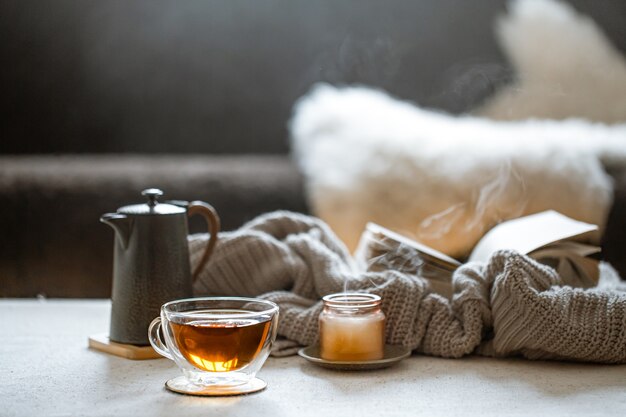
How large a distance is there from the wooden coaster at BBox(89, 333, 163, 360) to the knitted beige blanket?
0.17 meters

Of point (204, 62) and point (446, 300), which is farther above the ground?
point (204, 62)

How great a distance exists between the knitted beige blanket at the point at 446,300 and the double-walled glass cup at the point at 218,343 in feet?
0.59

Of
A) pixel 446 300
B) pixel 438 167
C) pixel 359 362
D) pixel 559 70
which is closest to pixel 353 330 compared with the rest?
pixel 359 362

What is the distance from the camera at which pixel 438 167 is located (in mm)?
1708

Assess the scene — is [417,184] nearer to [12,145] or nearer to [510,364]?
[510,364]

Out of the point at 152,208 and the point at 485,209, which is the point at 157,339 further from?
the point at 485,209

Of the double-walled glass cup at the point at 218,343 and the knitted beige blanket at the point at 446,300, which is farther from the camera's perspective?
the knitted beige blanket at the point at 446,300

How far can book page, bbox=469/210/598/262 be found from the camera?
123 cm

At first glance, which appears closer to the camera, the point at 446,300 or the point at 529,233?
the point at 446,300

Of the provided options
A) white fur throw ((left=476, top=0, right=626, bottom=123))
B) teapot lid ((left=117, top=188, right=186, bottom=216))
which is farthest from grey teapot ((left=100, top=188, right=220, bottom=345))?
white fur throw ((left=476, top=0, right=626, bottom=123))

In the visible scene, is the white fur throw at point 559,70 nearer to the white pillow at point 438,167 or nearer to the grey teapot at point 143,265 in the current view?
the white pillow at point 438,167

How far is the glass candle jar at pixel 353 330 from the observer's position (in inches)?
40.6

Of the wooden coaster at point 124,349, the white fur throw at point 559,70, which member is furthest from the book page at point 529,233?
the white fur throw at point 559,70

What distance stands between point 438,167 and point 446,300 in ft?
1.98
